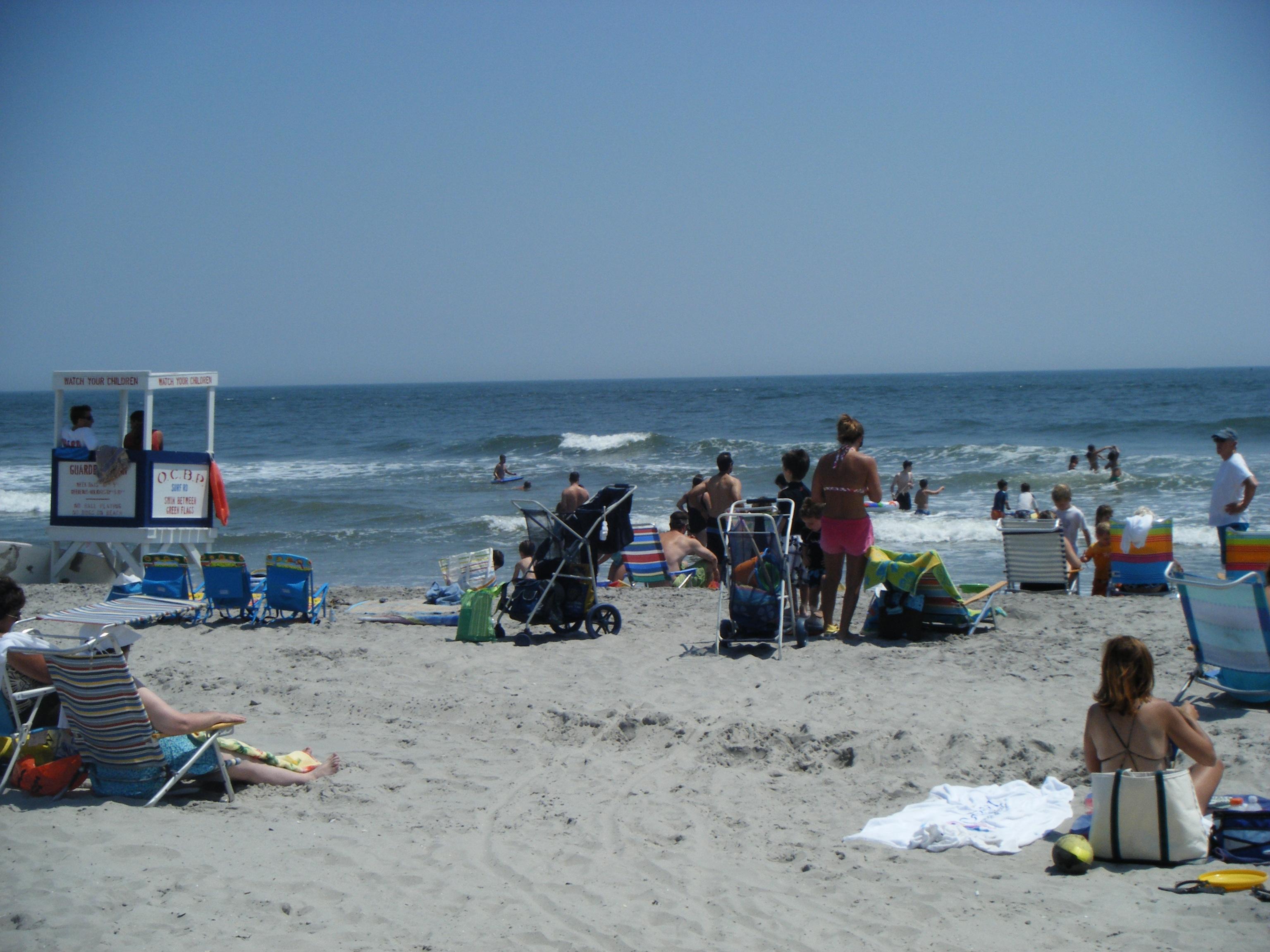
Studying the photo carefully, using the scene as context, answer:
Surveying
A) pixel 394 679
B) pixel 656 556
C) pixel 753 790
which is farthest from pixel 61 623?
pixel 656 556

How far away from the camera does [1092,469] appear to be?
2402 cm

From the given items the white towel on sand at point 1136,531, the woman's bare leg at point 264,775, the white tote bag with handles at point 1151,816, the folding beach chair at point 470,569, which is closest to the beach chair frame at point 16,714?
the woman's bare leg at point 264,775

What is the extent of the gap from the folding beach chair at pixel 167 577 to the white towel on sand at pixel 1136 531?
8.33 m

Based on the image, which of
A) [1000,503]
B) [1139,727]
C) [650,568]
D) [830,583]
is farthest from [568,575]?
[1000,503]

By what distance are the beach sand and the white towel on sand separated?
1.72 m

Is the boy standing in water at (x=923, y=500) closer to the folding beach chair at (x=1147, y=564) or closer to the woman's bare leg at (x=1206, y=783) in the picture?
the folding beach chair at (x=1147, y=564)

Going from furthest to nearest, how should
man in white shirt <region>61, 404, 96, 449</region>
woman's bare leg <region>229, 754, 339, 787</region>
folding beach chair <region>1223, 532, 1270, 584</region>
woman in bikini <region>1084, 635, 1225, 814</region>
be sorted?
man in white shirt <region>61, 404, 96, 449</region> → folding beach chair <region>1223, 532, 1270, 584</region> → woman's bare leg <region>229, 754, 339, 787</region> → woman in bikini <region>1084, 635, 1225, 814</region>

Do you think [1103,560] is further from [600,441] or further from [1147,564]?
[600,441]

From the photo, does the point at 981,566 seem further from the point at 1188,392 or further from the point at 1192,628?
the point at 1188,392

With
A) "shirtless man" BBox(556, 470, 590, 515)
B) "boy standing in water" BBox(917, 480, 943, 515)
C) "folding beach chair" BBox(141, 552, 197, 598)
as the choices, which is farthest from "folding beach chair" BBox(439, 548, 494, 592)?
"boy standing in water" BBox(917, 480, 943, 515)

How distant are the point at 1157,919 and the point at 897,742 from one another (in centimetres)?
187

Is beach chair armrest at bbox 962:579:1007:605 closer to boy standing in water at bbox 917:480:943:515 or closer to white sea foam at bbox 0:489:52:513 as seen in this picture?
boy standing in water at bbox 917:480:943:515

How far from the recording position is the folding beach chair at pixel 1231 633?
5.11 meters

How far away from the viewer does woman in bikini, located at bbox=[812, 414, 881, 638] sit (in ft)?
23.4
